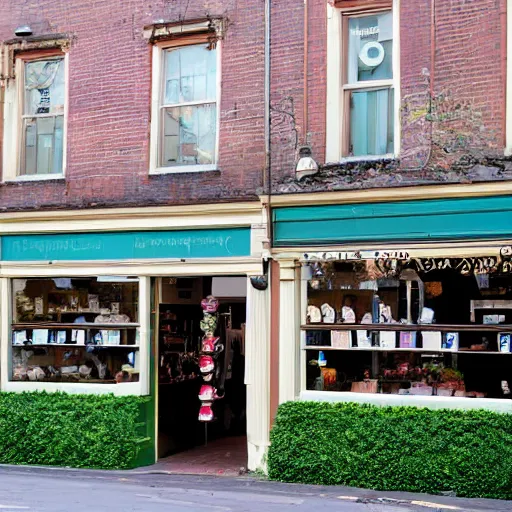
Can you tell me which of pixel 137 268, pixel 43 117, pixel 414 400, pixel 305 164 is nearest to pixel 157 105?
pixel 43 117

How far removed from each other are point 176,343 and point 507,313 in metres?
5.24

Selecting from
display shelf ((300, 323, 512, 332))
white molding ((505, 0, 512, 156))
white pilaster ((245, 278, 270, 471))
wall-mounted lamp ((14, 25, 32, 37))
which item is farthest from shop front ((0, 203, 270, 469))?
white molding ((505, 0, 512, 156))

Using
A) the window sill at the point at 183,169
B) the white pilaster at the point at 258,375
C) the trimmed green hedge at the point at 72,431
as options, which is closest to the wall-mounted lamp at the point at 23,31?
the window sill at the point at 183,169

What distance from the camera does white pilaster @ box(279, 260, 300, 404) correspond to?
11.8 m

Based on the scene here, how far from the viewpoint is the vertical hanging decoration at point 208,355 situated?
511 inches

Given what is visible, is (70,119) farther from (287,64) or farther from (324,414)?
(324,414)

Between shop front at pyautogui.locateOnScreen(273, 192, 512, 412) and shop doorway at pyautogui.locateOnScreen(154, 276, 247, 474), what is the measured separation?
1.80 metres

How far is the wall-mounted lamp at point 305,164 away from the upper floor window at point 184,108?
5.27 ft

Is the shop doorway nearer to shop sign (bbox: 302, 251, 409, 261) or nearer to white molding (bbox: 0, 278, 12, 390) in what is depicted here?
shop sign (bbox: 302, 251, 409, 261)

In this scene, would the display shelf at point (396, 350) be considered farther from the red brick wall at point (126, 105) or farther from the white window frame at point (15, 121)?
the white window frame at point (15, 121)

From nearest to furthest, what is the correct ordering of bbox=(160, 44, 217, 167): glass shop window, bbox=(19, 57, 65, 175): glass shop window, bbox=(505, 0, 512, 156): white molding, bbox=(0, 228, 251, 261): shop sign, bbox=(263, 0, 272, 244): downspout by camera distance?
bbox=(505, 0, 512, 156): white molding < bbox=(263, 0, 272, 244): downspout < bbox=(0, 228, 251, 261): shop sign < bbox=(160, 44, 217, 167): glass shop window < bbox=(19, 57, 65, 175): glass shop window

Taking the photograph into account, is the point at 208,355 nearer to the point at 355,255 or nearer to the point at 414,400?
the point at 355,255

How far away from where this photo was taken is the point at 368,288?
Answer: 11.8m

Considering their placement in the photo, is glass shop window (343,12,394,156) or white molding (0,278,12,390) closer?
glass shop window (343,12,394,156)
